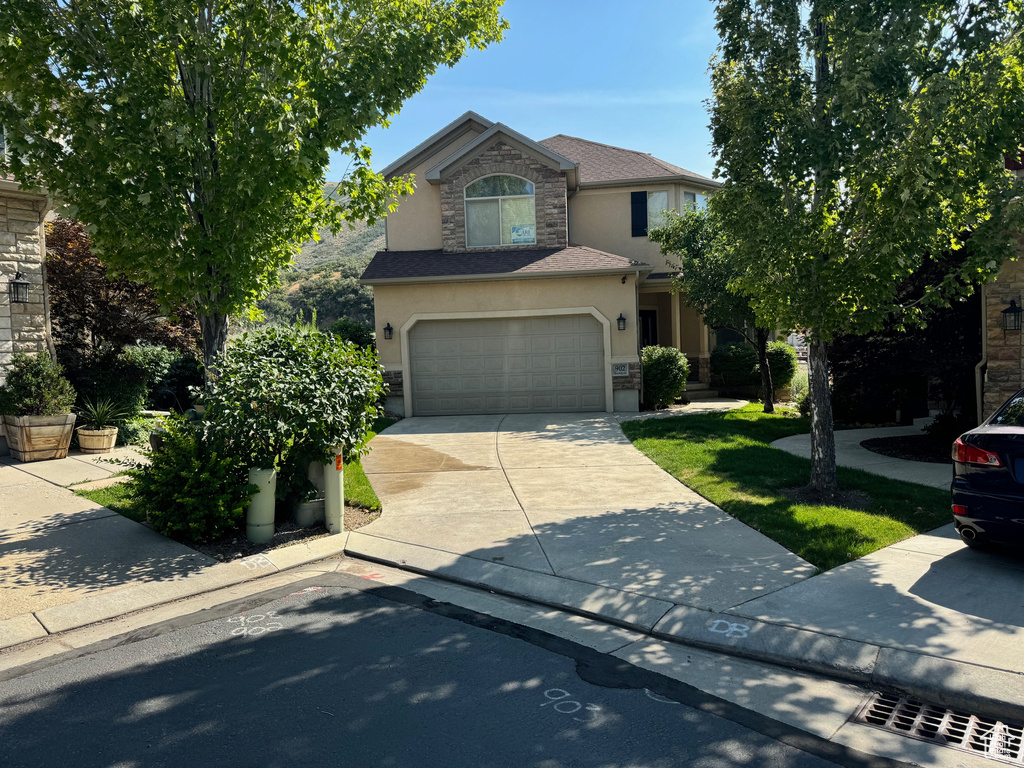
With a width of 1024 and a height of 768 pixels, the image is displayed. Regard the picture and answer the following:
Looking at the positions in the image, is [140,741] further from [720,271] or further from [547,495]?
[720,271]

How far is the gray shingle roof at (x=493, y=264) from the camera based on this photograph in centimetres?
1634

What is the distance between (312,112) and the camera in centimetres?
723

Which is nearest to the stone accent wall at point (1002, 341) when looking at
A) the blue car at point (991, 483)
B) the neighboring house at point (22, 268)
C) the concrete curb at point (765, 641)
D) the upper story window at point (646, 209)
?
the blue car at point (991, 483)

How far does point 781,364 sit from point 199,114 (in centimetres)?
1683

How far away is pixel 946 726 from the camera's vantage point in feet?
12.5

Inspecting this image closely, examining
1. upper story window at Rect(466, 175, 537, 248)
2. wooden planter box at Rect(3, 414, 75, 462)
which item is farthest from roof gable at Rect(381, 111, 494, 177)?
wooden planter box at Rect(3, 414, 75, 462)

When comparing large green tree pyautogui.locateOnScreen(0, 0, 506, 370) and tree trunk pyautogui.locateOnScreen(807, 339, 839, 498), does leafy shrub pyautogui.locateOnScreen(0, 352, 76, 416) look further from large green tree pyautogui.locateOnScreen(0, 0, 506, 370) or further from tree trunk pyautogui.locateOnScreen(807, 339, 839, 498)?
tree trunk pyautogui.locateOnScreen(807, 339, 839, 498)

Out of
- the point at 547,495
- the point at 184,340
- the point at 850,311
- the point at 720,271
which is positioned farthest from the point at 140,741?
the point at 720,271

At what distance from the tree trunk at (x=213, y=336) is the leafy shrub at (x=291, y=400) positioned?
507 millimetres

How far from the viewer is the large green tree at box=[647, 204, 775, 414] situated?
16141 millimetres

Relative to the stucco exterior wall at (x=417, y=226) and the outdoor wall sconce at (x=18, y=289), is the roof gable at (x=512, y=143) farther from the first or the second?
the outdoor wall sconce at (x=18, y=289)

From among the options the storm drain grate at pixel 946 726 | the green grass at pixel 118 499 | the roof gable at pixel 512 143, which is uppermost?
the roof gable at pixel 512 143

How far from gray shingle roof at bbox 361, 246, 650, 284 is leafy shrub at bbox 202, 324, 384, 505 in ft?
28.9

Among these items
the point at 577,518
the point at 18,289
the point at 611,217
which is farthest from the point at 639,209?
the point at 18,289
